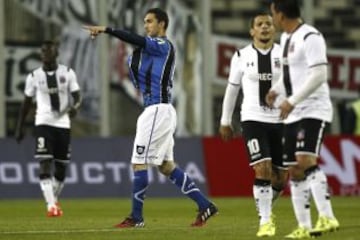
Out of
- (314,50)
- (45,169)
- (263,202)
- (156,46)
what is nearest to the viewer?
(314,50)

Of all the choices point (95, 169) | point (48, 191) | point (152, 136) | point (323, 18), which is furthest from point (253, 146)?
point (323, 18)

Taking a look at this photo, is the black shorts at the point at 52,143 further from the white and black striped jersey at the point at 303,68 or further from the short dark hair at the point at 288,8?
the short dark hair at the point at 288,8

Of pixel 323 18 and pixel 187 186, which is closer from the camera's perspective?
pixel 187 186

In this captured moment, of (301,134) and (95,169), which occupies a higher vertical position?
(301,134)

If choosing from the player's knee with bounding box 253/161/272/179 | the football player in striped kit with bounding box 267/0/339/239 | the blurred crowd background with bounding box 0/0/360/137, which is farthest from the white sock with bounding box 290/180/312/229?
the blurred crowd background with bounding box 0/0/360/137

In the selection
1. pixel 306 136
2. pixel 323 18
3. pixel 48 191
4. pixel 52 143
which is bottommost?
pixel 48 191

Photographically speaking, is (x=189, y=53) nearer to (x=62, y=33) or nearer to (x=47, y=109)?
(x=62, y=33)

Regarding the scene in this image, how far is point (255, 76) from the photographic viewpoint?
13.4 metres

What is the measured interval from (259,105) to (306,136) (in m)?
1.94

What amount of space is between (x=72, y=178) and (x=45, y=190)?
18.1 feet

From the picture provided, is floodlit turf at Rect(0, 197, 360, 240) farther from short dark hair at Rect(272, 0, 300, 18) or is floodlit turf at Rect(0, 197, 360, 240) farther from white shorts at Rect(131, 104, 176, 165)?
short dark hair at Rect(272, 0, 300, 18)

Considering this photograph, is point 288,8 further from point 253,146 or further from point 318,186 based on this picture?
point 253,146

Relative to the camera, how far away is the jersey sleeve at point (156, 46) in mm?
13641

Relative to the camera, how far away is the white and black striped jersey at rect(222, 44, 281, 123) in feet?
43.3
